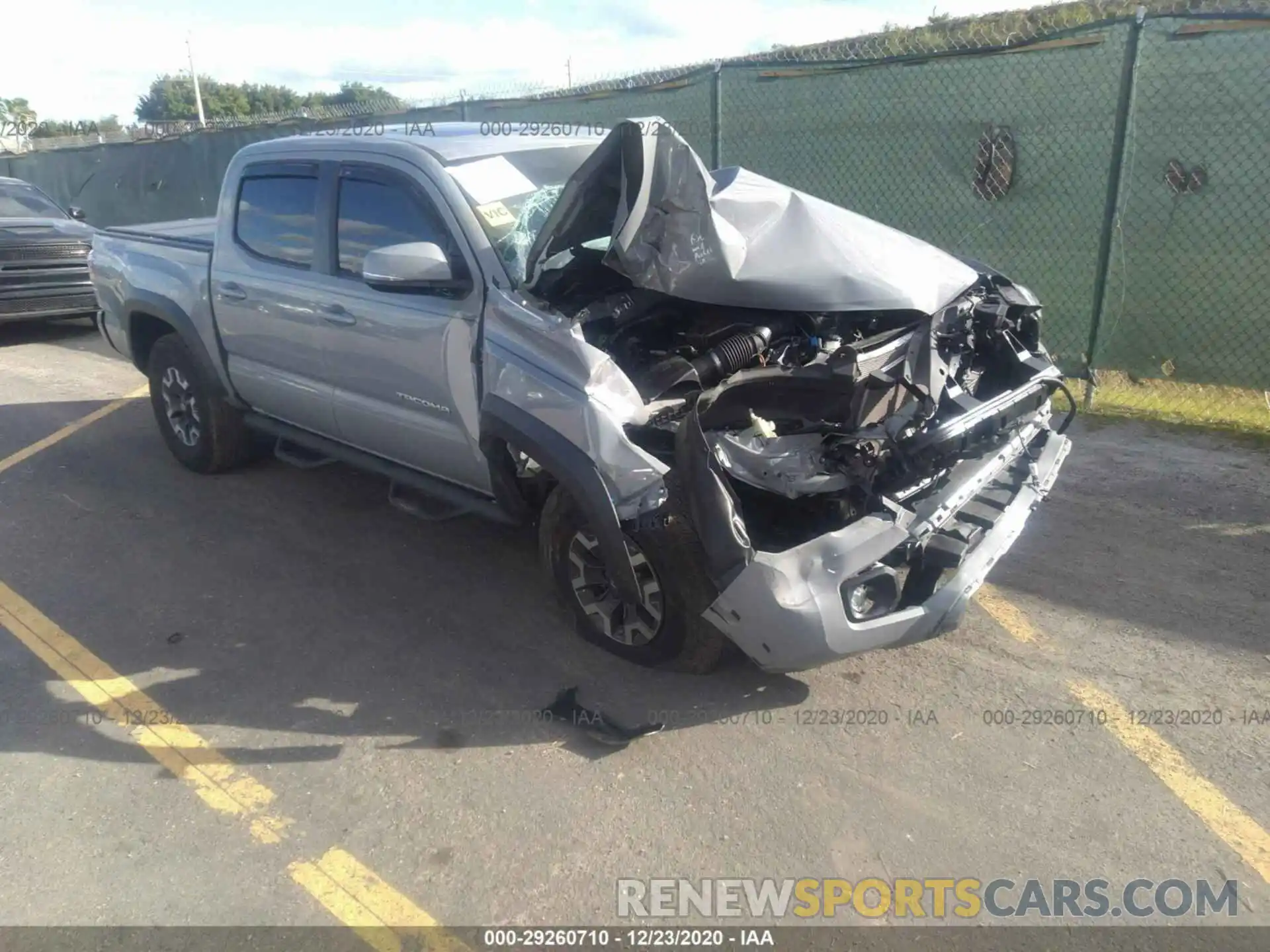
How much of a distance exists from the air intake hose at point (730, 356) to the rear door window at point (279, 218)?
2.26 metres

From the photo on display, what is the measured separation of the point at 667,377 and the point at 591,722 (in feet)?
Result: 4.21

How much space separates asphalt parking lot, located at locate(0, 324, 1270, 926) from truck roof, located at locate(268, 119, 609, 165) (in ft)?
6.36

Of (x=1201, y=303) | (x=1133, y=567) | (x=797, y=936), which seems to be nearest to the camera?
(x=797, y=936)

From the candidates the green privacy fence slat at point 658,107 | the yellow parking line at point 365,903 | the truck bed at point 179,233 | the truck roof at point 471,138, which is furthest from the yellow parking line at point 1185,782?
the green privacy fence slat at point 658,107

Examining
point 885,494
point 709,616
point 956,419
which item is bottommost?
point 709,616

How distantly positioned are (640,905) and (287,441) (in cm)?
370

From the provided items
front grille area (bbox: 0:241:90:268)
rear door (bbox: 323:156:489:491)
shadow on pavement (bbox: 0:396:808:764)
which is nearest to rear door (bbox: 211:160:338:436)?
rear door (bbox: 323:156:489:491)

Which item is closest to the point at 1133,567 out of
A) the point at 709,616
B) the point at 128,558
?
the point at 709,616

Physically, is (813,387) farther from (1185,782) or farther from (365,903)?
(365,903)

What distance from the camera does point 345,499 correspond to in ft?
18.4

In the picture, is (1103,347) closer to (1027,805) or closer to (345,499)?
(1027,805)

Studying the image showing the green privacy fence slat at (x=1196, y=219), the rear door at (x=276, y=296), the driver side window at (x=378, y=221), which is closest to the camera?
the driver side window at (x=378, y=221)

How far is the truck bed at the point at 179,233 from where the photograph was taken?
18.5 feet

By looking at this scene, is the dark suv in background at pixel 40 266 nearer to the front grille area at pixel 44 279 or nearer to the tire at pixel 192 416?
the front grille area at pixel 44 279
